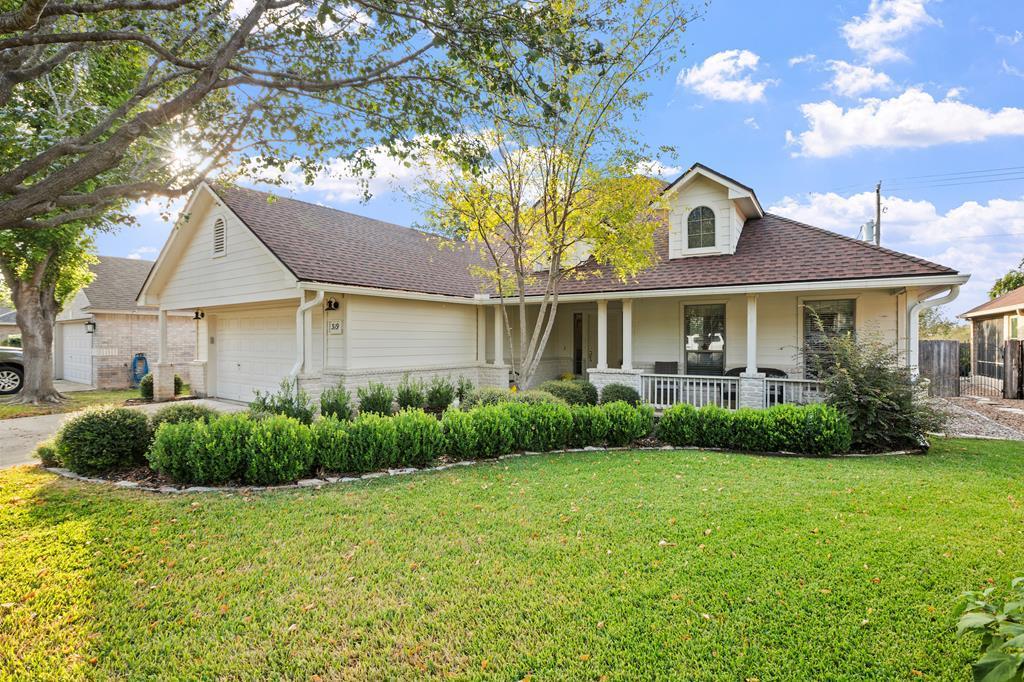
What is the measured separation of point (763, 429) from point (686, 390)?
312cm

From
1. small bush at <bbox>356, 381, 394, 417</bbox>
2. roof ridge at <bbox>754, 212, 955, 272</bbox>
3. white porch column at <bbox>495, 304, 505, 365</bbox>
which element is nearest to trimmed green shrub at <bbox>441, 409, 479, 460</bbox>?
small bush at <bbox>356, 381, 394, 417</bbox>

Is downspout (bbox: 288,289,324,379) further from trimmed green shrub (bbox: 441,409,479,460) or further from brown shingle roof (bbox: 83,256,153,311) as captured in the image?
brown shingle roof (bbox: 83,256,153,311)

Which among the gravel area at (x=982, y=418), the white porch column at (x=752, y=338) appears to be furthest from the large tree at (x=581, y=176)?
the gravel area at (x=982, y=418)

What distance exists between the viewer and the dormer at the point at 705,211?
37.2 feet

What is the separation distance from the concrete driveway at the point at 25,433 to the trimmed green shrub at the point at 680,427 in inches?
339

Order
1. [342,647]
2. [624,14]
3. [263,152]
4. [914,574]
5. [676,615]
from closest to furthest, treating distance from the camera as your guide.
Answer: [342,647]
[676,615]
[914,574]
[263,152]
[624,14]

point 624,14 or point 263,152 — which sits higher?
point 624,14

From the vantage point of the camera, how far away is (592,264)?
13.4 m

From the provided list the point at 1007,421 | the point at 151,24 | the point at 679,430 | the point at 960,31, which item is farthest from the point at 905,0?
the point at 151,24

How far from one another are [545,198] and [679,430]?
5589mm

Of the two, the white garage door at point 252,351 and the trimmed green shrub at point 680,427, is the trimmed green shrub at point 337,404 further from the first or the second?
the trimmed green shrub at point 680,427

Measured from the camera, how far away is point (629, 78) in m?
9.40

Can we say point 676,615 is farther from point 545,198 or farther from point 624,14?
point 624,14

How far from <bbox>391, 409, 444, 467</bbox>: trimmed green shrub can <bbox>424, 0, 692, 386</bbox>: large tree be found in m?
3.93
